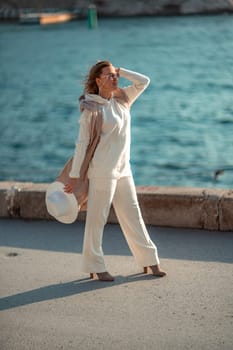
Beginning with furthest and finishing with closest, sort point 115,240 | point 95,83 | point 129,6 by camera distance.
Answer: point 129,6 < point 115,240 < point 95,83

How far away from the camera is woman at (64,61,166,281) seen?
5.72 meters

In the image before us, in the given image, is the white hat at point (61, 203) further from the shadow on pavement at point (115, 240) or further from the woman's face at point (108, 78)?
the shadow on pavement at point (115, 240)

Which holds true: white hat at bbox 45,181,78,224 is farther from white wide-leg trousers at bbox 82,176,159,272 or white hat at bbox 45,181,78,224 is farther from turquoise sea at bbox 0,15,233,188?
turquoise sea at bbox 0,15,233,188

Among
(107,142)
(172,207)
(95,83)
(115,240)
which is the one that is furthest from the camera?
(172,207)

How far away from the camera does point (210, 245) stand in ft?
21.7

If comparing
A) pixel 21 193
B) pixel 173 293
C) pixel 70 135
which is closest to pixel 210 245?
pixel 173 293

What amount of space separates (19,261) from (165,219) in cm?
135

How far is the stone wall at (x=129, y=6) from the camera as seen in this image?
238 feet

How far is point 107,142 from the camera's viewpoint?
18.8 ft

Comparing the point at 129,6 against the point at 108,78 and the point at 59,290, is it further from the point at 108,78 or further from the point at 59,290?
the point at 59,290

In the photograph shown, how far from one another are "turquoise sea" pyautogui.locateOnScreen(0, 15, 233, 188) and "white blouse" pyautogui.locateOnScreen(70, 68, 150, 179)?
0.80 m

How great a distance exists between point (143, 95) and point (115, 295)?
3350 cm

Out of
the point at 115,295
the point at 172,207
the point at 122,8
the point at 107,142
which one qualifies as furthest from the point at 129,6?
the point at 115,295

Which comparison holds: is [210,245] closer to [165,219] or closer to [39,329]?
[165,219]
